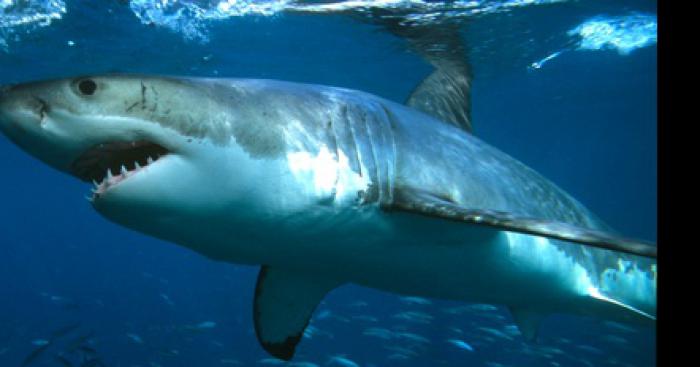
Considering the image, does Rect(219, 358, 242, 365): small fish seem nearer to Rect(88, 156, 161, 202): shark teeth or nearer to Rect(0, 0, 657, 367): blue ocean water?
Rect(0, 0, 657, 367): blue ocean water

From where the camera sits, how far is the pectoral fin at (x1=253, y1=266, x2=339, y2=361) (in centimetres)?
416

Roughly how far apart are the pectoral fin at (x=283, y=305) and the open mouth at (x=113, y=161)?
6.27 ft

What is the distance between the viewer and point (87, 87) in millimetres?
2143


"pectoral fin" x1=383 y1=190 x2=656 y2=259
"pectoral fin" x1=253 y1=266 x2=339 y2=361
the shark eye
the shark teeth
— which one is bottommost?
"pectoral fin" x1=253 y1=266 x2=339 y2=361

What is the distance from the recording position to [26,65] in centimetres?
1856

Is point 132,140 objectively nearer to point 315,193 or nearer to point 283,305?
point 315,193

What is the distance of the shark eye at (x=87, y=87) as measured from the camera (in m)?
2.13

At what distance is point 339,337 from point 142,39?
11.4m

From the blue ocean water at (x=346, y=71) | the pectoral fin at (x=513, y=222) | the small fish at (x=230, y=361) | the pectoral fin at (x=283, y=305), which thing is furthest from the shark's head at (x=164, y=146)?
the small fish at (x=230, y=361)

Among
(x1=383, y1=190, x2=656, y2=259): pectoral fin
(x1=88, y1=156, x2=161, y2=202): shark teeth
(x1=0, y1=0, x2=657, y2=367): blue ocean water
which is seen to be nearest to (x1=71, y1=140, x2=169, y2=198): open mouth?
(x1=88, y1=156, x2=161, y2=202): shark teeth

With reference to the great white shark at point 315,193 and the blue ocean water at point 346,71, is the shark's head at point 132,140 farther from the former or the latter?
the blue ocean water at point 346,71

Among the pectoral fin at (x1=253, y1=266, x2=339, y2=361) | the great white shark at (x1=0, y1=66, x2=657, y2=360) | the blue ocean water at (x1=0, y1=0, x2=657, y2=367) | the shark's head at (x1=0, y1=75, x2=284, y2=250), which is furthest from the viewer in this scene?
the blue ocean water at (x1=0, y1=0, x2=657, y2=367)

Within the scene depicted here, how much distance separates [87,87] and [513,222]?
82.7 inches
